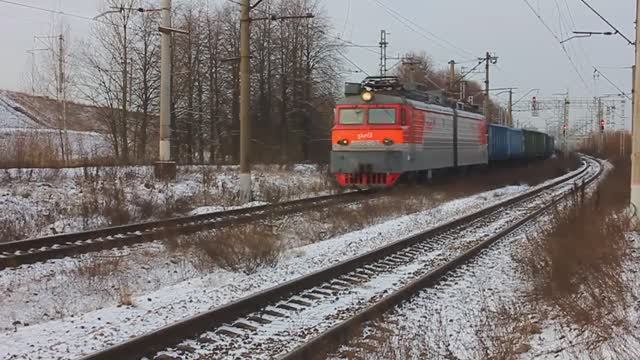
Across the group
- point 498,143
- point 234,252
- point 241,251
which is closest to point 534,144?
point 498,143

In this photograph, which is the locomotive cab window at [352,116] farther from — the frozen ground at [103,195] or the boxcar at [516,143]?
the boxcar at [516,143]

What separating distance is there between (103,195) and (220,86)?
88.9ft

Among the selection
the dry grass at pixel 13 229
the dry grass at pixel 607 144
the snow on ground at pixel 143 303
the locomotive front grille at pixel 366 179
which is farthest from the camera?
the dry grass at pixel 607 144

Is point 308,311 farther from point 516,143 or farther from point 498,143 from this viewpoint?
point 516,143

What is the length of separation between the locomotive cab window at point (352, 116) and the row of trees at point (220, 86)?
1661 centimetres

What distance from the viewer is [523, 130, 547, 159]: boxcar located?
44.6 meters

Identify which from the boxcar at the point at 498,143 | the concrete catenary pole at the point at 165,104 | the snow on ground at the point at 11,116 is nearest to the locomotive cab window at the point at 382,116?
the concrete catenary pole at the point at 165,104

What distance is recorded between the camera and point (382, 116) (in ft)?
65.1

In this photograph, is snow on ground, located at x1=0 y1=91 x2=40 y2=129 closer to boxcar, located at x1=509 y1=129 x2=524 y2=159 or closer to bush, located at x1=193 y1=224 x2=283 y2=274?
boxcar, located at x1=509 y1=129 x2=524 y2=159

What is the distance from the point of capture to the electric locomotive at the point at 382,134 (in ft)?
64.3

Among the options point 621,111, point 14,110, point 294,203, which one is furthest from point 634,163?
point 621,111

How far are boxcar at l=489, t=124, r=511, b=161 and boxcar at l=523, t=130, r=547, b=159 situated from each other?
7436mm

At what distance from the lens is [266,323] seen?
6.39 m

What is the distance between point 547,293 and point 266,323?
329cm
